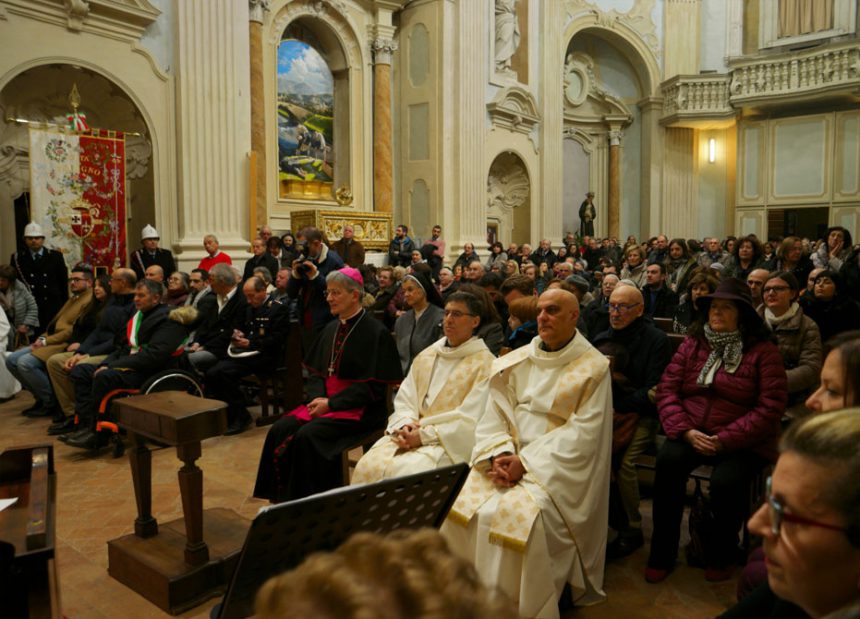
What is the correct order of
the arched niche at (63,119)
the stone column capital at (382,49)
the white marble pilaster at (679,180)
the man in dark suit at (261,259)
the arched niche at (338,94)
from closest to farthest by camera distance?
the man in dark suit at (261,259) → the arched niche at (63,119) → the arched niche at (338,94) → the stone column capital at (382,49) → the white marble pilaster at (679,180)

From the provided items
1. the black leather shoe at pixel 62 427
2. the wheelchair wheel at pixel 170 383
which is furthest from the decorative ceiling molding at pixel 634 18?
the black leather shoe at pixel 62 427

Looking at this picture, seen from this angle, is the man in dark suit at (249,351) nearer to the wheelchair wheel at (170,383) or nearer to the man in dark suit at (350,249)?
the wheelchair wheel at (170,383)

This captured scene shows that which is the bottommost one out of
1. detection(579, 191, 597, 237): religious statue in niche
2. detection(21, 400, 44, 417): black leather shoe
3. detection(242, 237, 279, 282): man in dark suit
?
detection(21, 400, 44, 417): black leather shoe

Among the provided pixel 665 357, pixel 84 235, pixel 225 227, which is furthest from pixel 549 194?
pixel 665 357

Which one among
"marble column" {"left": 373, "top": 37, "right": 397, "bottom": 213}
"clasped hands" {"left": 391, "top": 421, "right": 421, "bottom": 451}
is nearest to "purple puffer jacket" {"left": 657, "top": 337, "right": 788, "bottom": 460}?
"clasped hands" {"left": 391, "top": 421, "right": 421, "bottom": 451}

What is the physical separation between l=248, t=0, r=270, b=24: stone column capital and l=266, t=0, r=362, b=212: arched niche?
0.77m

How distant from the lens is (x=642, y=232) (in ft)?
66.8

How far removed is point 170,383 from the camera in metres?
5.44

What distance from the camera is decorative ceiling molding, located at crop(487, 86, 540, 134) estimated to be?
51.2ft

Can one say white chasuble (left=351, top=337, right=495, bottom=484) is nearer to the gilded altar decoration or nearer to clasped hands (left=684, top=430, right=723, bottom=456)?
clasped hands (left=684, top=430, right=723, bottom=456)

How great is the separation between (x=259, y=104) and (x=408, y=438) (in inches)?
391

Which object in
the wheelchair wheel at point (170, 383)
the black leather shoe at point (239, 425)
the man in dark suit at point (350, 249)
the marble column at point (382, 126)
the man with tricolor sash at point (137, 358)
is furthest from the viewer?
the marble column at point (382, 126)

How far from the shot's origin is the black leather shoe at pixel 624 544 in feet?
12.3

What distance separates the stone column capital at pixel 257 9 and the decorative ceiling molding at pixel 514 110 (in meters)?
5.44
